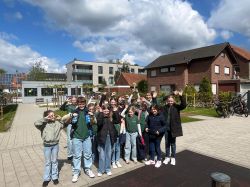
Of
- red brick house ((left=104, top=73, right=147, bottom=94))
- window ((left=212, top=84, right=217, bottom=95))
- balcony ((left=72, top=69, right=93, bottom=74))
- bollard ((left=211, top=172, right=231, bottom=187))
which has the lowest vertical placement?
bollard ((left=211, top=172, right=231, bottom=187))

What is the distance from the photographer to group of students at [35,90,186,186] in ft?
16.6

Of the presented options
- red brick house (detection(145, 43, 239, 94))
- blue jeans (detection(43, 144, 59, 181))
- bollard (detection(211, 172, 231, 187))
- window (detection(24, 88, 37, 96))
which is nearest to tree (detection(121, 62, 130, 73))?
window (detection(24, 88, 37, 96))

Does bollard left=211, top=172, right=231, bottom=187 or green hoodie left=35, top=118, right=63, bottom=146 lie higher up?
green hoodie left=35, top=118, right=63, bottom=146

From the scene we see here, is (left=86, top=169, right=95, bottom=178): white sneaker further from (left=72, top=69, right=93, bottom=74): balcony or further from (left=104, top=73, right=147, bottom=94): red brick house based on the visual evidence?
(left=72, top=69, right=93, bottom=74): balcony

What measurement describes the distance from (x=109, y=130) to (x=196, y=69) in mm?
26191

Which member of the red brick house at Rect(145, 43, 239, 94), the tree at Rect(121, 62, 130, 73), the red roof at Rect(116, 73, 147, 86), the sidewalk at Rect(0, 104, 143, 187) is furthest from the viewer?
the tree at Rect(121, 62, 130, 73)

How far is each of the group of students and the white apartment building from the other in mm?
55117

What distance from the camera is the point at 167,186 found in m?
4.82

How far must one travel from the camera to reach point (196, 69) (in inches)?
1167

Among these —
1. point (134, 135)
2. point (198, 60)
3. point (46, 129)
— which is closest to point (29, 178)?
point (46, 129)

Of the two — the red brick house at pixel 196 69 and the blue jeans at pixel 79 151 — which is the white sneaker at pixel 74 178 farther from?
the red brick house at pixel 196 69

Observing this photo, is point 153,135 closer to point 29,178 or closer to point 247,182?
point 247,182

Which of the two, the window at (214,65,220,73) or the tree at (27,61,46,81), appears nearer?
the window at (214,65,220,73)

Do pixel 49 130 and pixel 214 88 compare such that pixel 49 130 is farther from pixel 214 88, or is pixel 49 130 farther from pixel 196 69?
pixel 196 69
